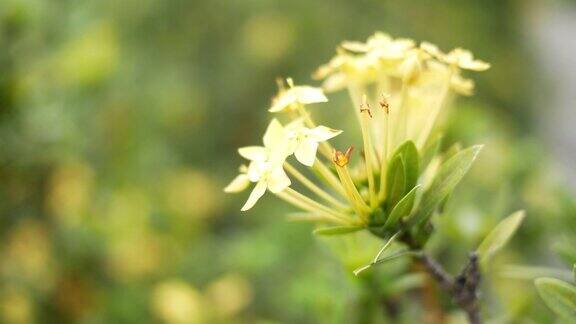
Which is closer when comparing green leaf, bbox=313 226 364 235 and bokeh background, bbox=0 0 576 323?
green leaf, bbox=313 226 364 235

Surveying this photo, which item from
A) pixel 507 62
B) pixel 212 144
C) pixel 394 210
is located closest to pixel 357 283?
pixel 394 210

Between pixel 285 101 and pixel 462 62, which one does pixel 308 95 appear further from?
pixel 462 62

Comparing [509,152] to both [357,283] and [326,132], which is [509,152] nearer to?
[357,283]

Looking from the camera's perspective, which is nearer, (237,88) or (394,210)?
(394,210)

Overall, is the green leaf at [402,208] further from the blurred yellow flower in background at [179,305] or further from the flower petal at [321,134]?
the blurred yellow flower in background at [179,305]

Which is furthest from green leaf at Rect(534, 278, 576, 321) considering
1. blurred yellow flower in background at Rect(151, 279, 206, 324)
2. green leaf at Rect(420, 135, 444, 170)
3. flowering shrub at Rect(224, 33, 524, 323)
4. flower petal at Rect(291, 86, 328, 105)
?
blurred yellow flower in background at Rect(151, 279, 206, 324)

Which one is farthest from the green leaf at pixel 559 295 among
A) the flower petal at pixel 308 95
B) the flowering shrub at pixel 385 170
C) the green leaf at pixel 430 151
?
the flower petal at pixel 308 95

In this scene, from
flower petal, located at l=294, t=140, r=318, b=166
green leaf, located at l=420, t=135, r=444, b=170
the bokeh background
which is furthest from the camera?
the bokeh background

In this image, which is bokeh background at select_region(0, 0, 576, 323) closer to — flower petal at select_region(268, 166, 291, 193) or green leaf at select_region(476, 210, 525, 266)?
green leaf at select_region(476, 210, 525, 266)
